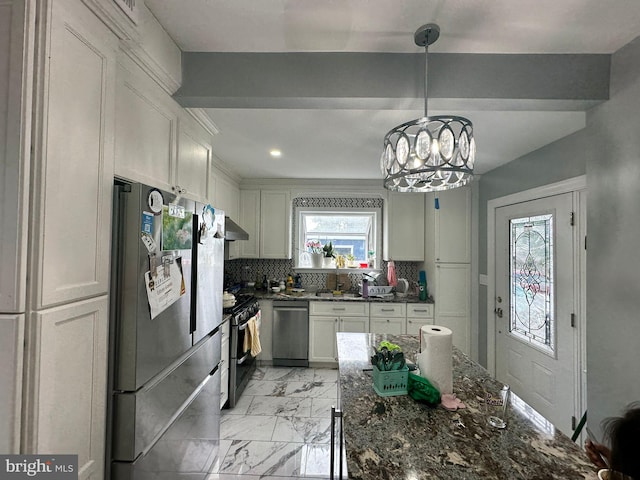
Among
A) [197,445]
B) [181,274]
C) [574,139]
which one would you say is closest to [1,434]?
[181,274]

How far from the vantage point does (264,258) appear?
13.4 feet

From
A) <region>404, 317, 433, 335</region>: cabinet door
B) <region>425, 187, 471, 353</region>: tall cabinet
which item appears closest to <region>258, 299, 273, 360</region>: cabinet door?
<region>404, 317, 433, 335</region>: cabinet door

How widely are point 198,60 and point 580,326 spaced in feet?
10.6

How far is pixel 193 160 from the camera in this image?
6.13 feet

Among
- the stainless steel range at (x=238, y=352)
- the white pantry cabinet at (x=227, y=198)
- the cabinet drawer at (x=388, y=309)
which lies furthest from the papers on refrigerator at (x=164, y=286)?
the cabinet drawer at (x=388, y=309)

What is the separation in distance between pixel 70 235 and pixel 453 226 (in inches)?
146

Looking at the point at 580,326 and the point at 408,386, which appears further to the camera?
the point at 580,326

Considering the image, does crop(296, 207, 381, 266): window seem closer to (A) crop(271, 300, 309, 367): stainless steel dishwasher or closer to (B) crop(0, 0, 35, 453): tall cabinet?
(A) crop(271, 300, 309, 367): stainless steel dishwasher

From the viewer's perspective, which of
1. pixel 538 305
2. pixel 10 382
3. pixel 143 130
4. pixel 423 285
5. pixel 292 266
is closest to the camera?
pixel 10 382

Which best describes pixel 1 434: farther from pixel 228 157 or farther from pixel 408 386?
pixel 228 157

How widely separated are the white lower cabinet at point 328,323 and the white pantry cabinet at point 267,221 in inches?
36.8

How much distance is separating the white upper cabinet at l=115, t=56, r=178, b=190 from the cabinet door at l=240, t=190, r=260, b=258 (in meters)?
2.39

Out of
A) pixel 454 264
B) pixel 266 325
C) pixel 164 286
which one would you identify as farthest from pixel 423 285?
pixel 164 286

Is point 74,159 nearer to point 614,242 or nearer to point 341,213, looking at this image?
point 614,242
